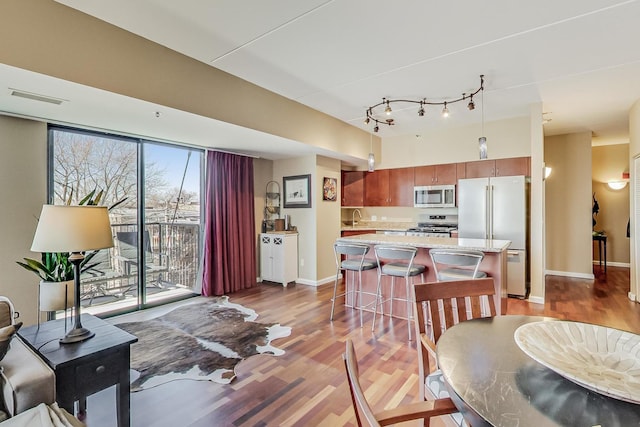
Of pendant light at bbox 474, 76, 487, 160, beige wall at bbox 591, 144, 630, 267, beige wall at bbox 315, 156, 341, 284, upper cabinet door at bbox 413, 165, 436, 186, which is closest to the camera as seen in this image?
pendant light at bbox 474, 76, 487, 160

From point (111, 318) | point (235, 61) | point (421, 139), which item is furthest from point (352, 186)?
point (111, 318)

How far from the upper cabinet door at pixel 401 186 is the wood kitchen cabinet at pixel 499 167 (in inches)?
40.3

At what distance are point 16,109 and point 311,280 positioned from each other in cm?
420

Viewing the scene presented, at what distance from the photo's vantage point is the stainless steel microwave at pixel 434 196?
548 cm

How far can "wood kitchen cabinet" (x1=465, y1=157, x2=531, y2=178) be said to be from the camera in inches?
190

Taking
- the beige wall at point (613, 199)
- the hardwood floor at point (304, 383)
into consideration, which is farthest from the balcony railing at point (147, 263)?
the beige wall at point (613, 199)

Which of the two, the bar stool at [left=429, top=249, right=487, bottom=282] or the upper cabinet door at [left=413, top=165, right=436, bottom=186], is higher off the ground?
the upper cabinet door at [left=413, top=165, right=436, bottom=186]

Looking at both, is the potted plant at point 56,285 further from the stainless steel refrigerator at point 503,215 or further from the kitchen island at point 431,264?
the stainless steel refrigerator at point 503,215

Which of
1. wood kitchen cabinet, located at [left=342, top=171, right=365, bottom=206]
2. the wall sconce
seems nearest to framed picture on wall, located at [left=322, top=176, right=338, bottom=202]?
wood kitchen cabinet, located at [left=342, top=171, right=365, bottom=206]

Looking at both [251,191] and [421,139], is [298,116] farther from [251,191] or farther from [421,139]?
[421,139]

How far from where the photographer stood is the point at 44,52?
86.7 inches

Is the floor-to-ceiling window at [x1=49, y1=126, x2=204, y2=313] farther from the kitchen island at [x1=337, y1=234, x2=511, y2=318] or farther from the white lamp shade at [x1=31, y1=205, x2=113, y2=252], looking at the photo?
the kitchen island at [x1=337, y1=234, x2=511, y2=318]

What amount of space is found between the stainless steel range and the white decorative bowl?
426 cm

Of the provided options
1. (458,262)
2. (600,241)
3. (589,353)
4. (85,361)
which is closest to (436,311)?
(589,353)
